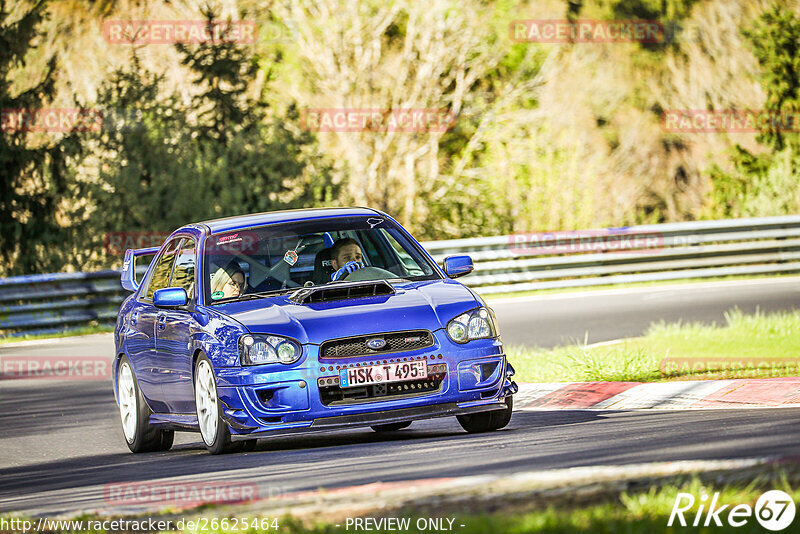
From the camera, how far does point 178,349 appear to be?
32.2 feet

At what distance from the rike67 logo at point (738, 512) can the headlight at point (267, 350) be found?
3.68 m

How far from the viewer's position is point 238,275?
9.88 meters

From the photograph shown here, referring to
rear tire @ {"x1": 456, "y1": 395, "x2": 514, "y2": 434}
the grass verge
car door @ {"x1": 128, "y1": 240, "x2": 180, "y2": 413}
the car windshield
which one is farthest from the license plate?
the grass verge

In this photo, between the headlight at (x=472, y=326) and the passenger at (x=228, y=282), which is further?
the passenger at (x=228, y=282)

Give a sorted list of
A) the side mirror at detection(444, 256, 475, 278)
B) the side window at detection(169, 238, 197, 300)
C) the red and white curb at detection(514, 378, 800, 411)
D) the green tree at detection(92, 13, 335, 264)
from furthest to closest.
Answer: the green tree at detection(92, 13, 335, 264) → the side window at detection(169, 238, 197, 300) → the red and white curb at detection(514, 378, 800, 411) → the side mirror at detection(444, 256, 475, 278)

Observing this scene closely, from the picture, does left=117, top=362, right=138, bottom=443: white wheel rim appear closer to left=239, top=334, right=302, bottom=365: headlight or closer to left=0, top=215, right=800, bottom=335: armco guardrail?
left=239, top=334, right=302, bottom=365: headlight

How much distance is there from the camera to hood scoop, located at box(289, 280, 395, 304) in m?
9.31

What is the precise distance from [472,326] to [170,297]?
215 cm

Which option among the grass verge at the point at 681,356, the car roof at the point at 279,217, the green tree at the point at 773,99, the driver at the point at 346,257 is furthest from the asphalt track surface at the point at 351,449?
the green tree at the point at 773,99

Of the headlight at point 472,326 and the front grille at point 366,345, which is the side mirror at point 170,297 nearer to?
the front grille at point 366,345

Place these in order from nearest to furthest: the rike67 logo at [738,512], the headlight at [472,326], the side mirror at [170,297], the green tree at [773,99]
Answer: the rike67 logo at [738,512], the headlight at [472,326], the side mirror at [170,297], the green tree at [773,99]

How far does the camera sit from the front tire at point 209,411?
29.8ft

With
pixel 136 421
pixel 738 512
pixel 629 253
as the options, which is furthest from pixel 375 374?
pixel 629 253

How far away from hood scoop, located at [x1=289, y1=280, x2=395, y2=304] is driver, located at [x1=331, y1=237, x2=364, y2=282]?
0.71m
